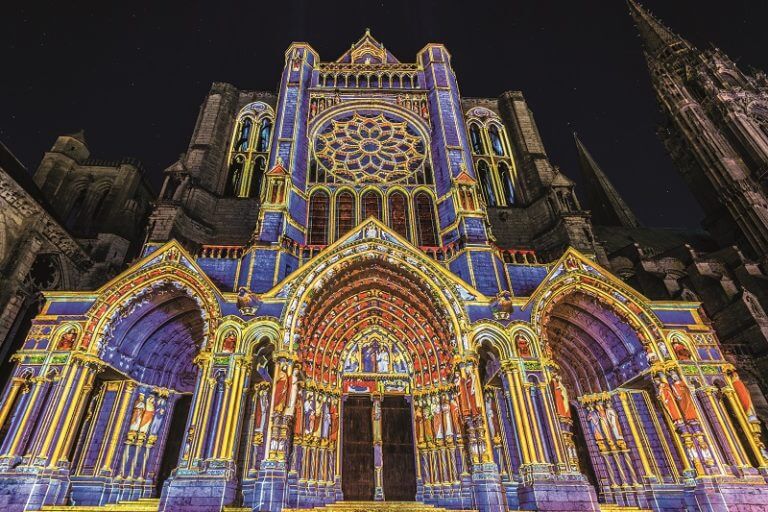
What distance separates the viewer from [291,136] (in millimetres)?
16469

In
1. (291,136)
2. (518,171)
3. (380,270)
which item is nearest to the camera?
(380,270)

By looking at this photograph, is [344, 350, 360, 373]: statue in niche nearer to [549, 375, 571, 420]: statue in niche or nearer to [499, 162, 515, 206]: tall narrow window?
[549, 375, 571, 420]: statue in niche

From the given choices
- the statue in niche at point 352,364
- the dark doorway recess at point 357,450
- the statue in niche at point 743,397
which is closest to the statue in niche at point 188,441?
the dark doorway recess at point 357,450

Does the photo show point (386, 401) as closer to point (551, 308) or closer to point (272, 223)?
point (551, 308)

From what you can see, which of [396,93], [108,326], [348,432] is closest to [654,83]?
[396,93]

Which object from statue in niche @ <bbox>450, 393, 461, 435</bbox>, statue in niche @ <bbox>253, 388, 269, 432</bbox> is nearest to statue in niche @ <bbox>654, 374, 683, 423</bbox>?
statue in niche @ <bbox>450, 393, 461, 435</bbox>

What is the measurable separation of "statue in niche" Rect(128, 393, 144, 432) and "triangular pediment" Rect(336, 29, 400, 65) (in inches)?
710

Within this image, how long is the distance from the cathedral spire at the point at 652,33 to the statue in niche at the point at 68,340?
41823mm

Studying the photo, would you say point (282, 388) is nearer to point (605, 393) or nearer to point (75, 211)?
point (605, 393)

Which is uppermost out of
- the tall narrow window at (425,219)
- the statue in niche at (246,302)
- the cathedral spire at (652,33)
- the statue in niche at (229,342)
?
the cathedral spire at (652,33)

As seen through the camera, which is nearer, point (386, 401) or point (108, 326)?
point (108, 326)

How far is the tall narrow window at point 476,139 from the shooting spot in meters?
19.3

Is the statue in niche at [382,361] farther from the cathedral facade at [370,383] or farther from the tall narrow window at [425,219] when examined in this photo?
the tall narrow window at [425,219]

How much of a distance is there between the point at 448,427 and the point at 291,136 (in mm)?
12193
